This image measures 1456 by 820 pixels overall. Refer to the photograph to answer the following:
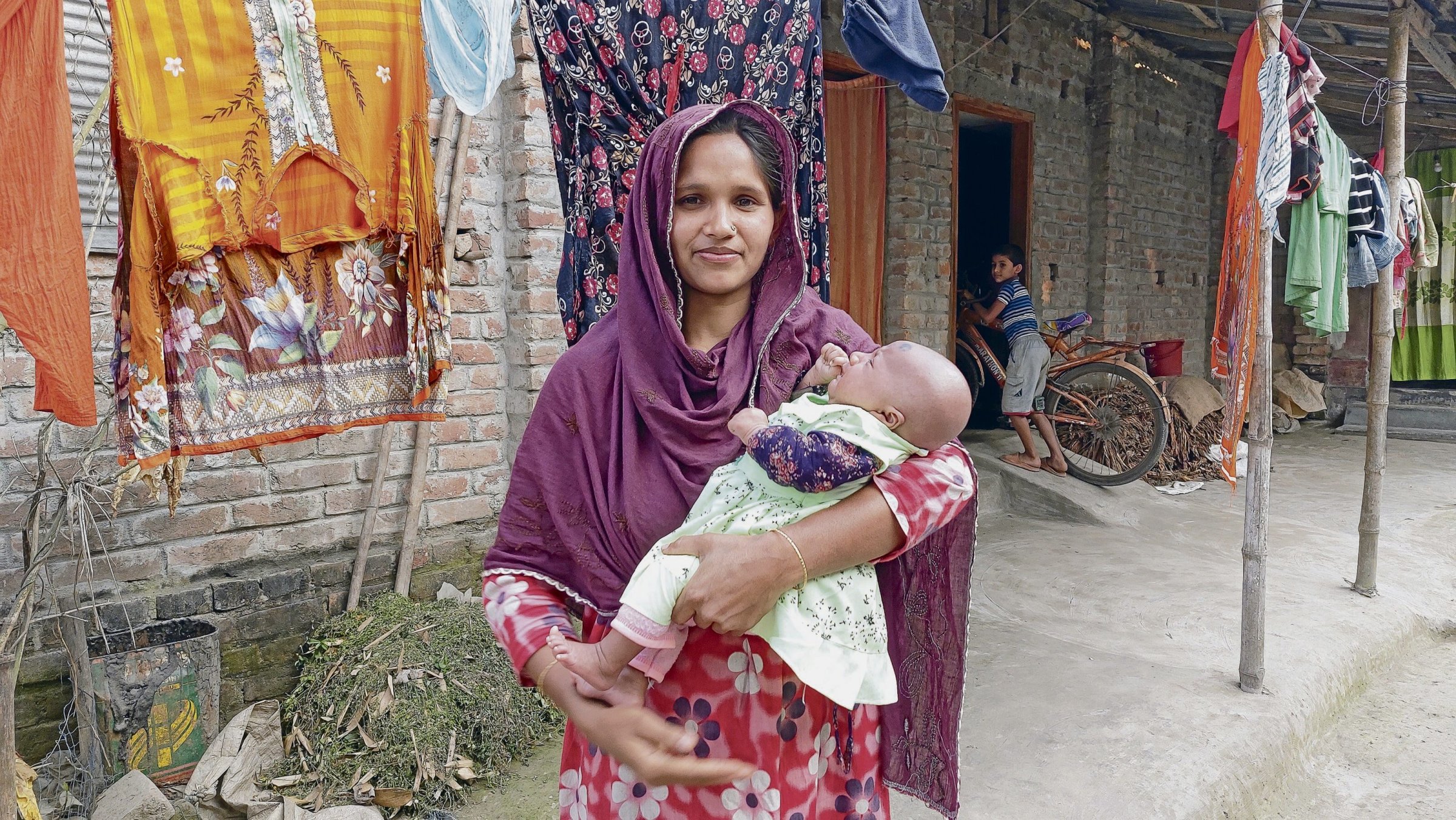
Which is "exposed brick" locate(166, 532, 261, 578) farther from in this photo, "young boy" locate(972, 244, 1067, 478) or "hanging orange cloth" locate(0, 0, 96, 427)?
"young boy" locate(972, 244, 1067, 478)

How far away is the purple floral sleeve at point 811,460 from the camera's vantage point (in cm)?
104

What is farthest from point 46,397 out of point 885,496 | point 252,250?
point 885,496

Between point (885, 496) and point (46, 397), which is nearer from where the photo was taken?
point (885, 496)

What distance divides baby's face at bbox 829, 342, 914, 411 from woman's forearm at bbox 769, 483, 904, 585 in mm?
121

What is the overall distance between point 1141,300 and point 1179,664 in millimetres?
5055

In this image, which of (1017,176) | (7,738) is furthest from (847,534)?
(1017,176)

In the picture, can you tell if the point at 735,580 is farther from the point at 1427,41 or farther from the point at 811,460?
the point at 1427,41

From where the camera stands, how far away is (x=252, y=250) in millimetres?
1944

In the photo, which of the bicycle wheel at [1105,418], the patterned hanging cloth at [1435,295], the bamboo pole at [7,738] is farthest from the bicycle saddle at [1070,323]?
the bamboo pole at [7,738]

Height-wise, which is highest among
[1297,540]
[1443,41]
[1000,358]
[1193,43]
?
[1193,43]

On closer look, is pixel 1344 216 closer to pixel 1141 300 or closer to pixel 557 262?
pixel 1141 300

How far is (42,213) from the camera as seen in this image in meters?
1.56

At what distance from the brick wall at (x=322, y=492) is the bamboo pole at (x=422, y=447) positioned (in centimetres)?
6

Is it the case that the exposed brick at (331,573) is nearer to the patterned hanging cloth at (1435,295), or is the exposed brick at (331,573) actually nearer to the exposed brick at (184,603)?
the exposed brick at (184,603)
